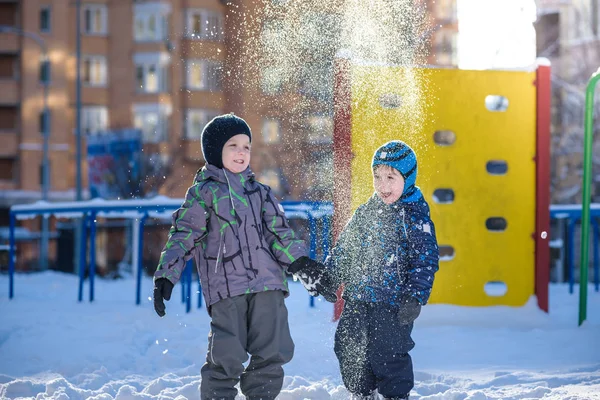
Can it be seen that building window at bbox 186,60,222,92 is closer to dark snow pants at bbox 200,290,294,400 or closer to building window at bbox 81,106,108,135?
building window at bbox 81,106,108,135

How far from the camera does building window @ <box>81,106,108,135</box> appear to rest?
3173 cm

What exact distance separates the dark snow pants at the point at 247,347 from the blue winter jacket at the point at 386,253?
0.34 meters

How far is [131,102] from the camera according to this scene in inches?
1245

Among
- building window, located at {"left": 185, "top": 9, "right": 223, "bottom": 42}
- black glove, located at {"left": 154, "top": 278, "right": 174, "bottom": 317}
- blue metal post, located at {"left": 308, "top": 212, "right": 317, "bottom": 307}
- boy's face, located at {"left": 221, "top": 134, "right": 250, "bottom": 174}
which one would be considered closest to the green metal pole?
blue metal post, located at {"left": 308, "top": 212, "right": 317, "bottom": 307}

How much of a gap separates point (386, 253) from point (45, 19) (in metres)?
30.3

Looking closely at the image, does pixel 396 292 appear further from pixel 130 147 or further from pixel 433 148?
pixel 130 147

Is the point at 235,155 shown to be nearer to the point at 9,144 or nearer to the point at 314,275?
the point at 314,275

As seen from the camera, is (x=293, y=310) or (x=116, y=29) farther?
(x=116, y=29)

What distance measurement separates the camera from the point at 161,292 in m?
3.45

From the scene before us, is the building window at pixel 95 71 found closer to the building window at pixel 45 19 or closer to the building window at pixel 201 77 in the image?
the building window at pixel 45 19

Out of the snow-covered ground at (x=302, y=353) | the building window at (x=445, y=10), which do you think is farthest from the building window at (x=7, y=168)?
the snow-covered ground at (x=302, y=353)

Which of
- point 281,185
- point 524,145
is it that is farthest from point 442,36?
point 524,145

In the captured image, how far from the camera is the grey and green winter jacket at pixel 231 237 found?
3.59 m

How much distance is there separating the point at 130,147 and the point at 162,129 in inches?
158
